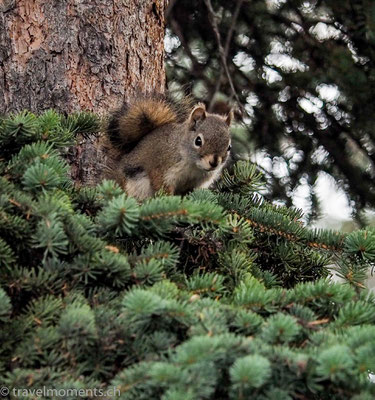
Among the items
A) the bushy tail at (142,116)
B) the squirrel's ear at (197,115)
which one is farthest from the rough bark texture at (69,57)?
the squirrel's ear at (197,115)

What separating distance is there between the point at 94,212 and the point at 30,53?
96cm

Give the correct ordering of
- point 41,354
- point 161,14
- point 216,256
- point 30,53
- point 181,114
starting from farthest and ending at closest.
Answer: point 181,114, point 161,14, point 30,53, point 216,256, point 41,354

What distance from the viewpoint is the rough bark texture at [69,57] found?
240 centimetres

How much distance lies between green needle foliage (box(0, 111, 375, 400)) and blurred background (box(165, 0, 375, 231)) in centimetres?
148

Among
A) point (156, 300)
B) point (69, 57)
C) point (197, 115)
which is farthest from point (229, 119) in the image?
point (156, 300)

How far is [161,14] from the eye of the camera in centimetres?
267

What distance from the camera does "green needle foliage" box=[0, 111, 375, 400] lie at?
112cm

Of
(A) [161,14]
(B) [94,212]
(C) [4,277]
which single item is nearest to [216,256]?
(B) [94,212]

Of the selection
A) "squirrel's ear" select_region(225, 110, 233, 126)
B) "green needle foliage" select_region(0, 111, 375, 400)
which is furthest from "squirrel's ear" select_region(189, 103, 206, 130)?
"green needle foliage" select_region(0, 111, 375, 400)

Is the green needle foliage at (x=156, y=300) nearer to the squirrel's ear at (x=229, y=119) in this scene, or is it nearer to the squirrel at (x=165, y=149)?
the squirrel at (x=165, y=149)

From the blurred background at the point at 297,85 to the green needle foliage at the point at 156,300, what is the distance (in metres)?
1.48

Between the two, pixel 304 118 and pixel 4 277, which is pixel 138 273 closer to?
pixel 4 277

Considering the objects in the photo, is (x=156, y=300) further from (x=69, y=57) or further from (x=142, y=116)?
(x=142, y=116)

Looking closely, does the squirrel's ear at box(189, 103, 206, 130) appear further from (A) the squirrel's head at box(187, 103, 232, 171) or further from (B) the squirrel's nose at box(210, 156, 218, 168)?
(B) the squirrel's nose at box(210, 156, 218, 168)
